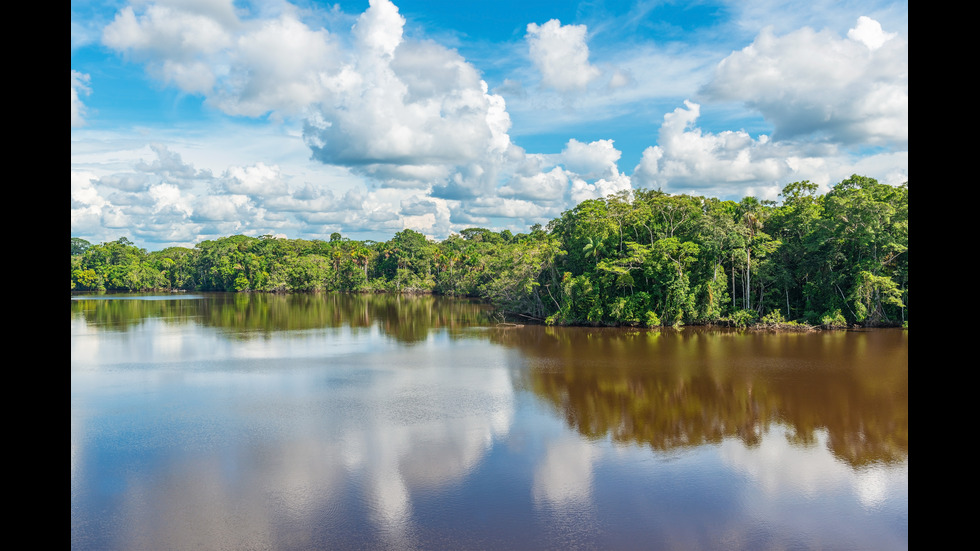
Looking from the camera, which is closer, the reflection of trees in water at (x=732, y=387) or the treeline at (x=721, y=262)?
the reflection of trees in water at (x=732, y=387)

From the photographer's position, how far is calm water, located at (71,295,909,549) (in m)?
9.71

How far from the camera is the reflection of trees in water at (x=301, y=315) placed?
37.3 metres

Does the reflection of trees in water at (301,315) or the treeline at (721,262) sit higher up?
the treeline at (721,262)

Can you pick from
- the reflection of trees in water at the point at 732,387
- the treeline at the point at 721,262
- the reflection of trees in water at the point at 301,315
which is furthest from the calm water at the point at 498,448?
the reflection of trees in water at the point at 301,315

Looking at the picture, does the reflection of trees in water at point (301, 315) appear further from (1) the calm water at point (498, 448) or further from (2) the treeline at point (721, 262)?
(1) the calm water at point (498, 448)

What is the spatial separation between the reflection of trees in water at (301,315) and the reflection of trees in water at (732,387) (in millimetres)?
12347

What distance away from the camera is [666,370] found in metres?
21.3

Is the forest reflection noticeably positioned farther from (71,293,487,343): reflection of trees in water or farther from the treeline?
the treeline

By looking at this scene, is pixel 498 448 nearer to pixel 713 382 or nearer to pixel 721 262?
pixel 713 382

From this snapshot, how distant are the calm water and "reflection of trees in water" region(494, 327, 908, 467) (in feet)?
0.34

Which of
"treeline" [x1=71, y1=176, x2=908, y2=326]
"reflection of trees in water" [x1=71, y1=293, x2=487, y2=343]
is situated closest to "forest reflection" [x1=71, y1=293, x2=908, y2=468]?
"reflection of trees in water" [x1=71, y1=293, x2=487, y2=343]

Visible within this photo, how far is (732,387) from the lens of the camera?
61.1 feet

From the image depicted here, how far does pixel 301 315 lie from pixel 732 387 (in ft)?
119

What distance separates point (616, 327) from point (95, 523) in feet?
91.6
